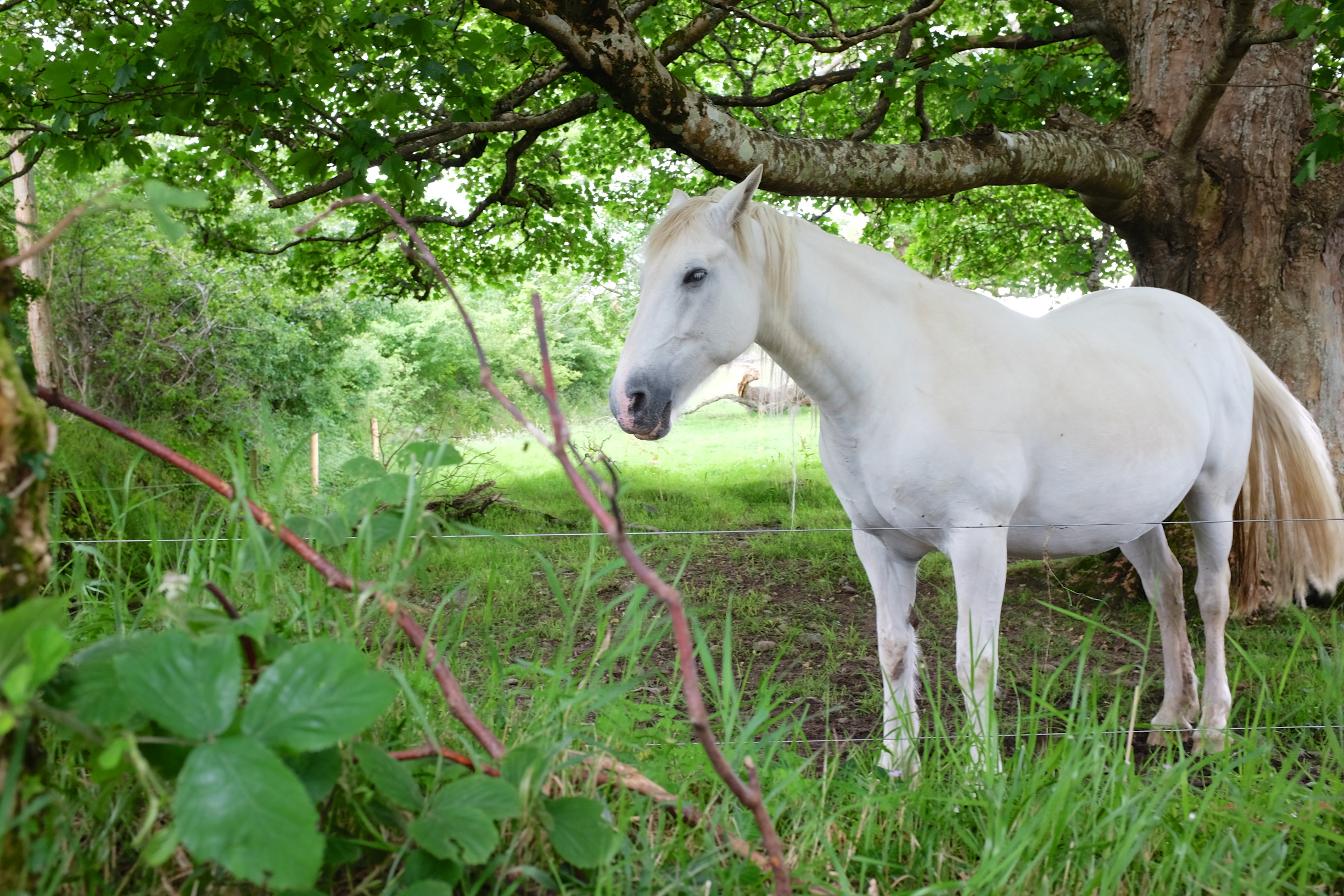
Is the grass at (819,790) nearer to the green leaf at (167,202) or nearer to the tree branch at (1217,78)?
the green leaf at (167,202)

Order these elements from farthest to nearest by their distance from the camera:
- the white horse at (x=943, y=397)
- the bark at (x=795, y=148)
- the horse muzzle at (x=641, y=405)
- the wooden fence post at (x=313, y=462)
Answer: the bark at (x=795, y=148) → the white horse at (x=943, y=397) → the horse muzzle at (x=641, y=405) → the wooden fence post at (x=313, y=462)

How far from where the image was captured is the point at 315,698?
2.71 feet

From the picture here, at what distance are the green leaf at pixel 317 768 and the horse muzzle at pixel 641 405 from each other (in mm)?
1474

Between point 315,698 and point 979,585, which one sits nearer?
point 315,698

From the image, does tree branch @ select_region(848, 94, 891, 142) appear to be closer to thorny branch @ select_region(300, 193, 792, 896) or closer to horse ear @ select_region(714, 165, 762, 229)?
horse ear @ select_region(714, 165, 762, 229)

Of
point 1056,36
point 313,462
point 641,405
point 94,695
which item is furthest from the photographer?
point 1056,36

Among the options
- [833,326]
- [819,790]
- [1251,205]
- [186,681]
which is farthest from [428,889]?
[1251,205]

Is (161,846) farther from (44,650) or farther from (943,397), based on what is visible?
(943,397)

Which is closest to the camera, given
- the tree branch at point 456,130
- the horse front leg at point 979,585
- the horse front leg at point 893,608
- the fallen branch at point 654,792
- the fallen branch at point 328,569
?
the fallen branch at point 328,569

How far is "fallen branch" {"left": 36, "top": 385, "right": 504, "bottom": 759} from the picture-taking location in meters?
1.03

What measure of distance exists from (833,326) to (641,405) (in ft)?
2.33

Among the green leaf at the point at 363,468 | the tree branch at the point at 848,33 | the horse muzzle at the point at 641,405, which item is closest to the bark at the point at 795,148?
the tree branch at the point at 848,33

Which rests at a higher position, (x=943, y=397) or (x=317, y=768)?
(x=943, y=397)

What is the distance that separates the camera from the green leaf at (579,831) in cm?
100
